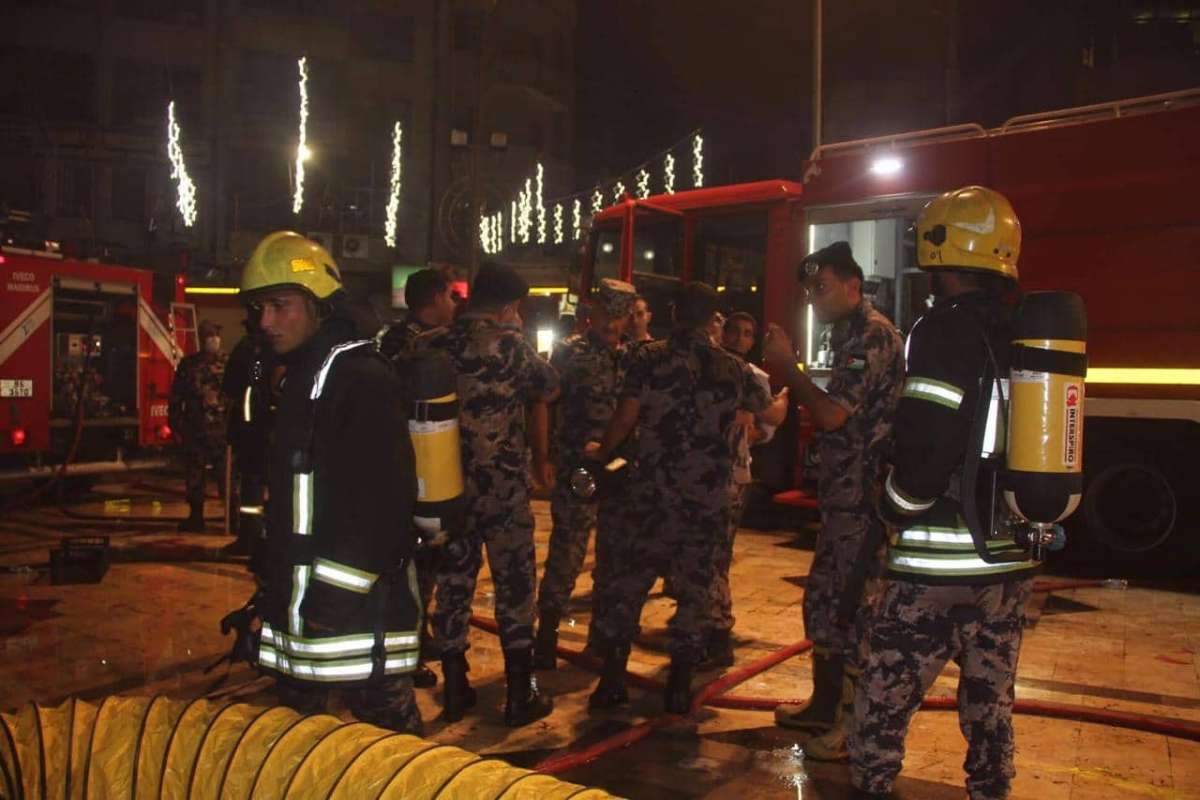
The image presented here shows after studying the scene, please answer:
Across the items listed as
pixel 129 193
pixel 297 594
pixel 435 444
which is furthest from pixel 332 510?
pixel 129 193

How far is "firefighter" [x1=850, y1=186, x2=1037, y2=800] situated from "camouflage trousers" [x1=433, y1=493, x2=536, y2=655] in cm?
198

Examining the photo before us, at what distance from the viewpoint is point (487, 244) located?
34.8 meters

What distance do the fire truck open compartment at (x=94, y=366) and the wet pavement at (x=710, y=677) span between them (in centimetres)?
298

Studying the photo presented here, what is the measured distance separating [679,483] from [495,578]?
3.11 ft

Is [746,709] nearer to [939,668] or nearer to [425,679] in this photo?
[425,679]

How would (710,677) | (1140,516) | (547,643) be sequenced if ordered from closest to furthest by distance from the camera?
1. (710,677)
2. (547,643)
3. (1140,516)

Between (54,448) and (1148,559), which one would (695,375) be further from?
(54,448)

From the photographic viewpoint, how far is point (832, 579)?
4.28 metres

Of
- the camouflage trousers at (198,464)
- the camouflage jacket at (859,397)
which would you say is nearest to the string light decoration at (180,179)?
the camouflage trousers at (198,464)

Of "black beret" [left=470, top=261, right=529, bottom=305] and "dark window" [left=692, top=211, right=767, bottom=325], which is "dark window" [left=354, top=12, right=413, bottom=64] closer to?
"dark window" [left=692, top=211, right=767, bottom=325]

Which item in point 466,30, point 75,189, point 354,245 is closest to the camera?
point 75,189

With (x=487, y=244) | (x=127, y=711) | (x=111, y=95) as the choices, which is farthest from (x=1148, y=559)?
(x=111, y=95)

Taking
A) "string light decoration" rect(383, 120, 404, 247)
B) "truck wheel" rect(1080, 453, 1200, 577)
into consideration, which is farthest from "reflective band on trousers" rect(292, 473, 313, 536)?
"string light decoration" rect(383, 120, 404, 247)

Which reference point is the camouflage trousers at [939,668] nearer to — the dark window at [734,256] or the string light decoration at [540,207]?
the dark window at [734,256]
